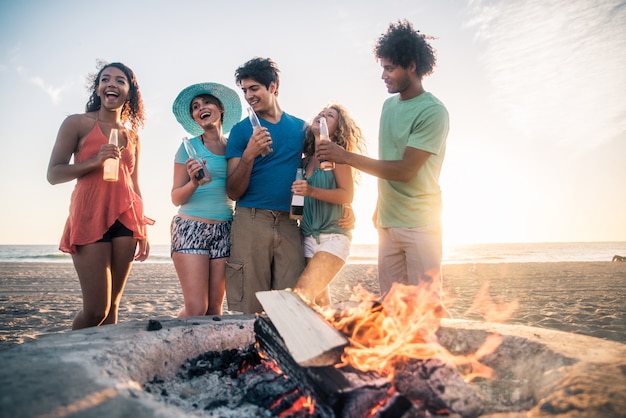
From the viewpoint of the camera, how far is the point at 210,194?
332 cm

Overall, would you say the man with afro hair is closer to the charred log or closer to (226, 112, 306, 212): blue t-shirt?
(226, 112, 306, 212): blue t-shirt

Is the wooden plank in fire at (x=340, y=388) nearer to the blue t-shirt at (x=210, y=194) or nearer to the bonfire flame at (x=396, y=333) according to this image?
the bonfire flame at (x=396, y=333)

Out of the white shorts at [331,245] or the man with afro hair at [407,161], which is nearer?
the man with afro hair at [407,161]

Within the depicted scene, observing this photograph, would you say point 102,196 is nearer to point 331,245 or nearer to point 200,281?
point 200,281

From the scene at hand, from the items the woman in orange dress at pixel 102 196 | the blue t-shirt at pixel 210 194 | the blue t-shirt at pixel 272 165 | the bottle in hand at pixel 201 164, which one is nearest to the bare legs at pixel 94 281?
the woman in orange dress at pixel 102 196

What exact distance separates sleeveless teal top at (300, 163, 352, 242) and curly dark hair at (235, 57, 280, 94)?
2.80 feet

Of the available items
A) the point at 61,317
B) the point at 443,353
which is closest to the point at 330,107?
the point at 443,353

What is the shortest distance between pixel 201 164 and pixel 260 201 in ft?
1.81

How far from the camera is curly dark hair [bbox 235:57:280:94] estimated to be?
3197 mm

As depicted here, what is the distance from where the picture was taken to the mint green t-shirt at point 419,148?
8.84ft

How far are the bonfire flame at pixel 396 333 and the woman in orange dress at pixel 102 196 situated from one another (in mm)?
1738

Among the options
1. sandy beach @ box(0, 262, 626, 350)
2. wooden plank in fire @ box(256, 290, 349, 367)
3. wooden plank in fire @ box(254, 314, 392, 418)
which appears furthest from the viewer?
sandy beach @ box(0, 262, 626, 350)

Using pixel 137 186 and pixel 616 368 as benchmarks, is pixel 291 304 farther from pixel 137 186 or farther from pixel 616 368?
pixel 137 186

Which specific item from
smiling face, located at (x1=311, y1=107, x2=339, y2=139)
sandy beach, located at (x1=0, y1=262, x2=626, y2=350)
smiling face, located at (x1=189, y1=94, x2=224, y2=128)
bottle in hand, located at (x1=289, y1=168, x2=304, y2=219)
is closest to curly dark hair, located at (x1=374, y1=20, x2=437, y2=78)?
smiling face, located at (x1=311, y1=107, x2=339, y2=139)
